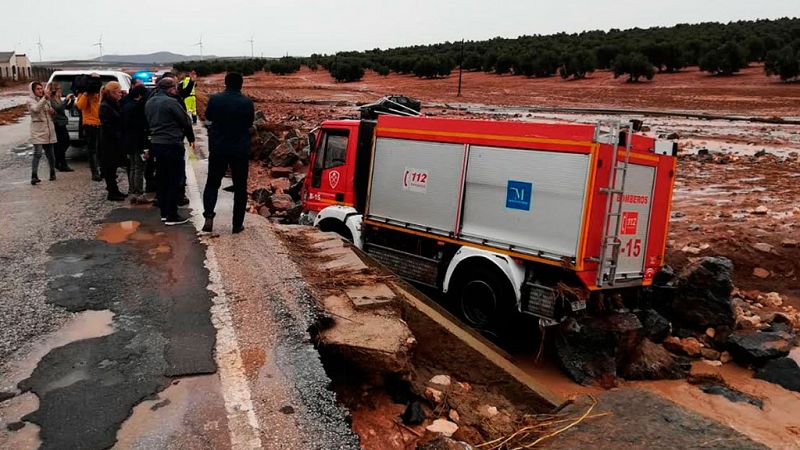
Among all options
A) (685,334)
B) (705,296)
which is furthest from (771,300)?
(685,334)

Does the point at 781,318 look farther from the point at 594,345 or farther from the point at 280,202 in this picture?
the point at 280,202

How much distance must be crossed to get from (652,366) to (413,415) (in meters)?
3.84

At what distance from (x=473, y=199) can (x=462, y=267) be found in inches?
32.1

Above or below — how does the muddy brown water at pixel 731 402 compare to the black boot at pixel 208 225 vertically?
below

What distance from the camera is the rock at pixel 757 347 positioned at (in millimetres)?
Answer: 7605

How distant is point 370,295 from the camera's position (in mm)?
5660

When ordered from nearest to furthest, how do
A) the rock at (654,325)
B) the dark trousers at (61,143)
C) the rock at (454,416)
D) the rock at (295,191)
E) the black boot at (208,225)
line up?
the rock at (454,416)
the black boot at (208,225)
the rock at (654,325)
the dark trousers at (61,143)
the rock at (295,191)

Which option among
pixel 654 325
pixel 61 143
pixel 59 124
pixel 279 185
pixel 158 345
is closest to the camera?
pixel 158 345

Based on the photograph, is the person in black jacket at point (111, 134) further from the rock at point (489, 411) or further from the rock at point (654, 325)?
the rock at point (654, 325)

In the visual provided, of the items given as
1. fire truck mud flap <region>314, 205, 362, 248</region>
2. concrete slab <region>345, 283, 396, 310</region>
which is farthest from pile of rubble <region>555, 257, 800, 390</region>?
fire truck mud flap <region>314, 205, 362, 248</region>

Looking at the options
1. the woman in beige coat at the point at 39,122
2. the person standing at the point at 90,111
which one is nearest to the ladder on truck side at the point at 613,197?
the person standing at the point at 90,111

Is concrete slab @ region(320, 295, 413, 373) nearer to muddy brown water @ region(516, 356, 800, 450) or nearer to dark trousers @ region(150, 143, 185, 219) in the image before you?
muddy brown water @ region(516, 356, 800, 450)

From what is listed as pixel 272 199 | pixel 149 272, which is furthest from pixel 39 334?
pixel 272 199

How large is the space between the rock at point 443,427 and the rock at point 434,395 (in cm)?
27
